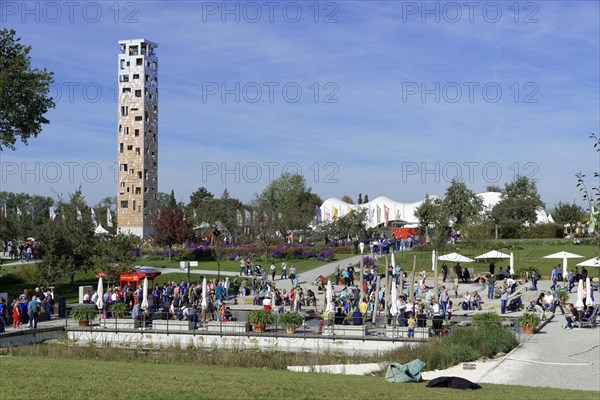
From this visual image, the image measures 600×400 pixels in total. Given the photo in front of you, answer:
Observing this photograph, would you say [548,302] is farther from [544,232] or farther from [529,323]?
[544,232]

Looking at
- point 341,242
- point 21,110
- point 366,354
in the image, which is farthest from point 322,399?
point 341,242

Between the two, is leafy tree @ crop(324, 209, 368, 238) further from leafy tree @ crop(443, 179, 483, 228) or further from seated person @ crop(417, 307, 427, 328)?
seated person @ crop(417, 307, 427, 328)

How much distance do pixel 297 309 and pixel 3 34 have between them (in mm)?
21669

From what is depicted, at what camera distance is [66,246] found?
143 ft

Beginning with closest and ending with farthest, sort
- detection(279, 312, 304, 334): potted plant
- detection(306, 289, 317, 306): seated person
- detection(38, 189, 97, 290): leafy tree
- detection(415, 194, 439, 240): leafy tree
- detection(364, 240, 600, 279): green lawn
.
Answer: detection(279, 312, 304, 334): potted plant
detection(306, 289, 317, 306): seated person
detection(38, 189, 97, 290): leafy tree
detection(364, 240, 600, 279): green lawn
detection(415, 194, 439, 240): leafy tree

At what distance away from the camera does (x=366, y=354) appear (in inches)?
979

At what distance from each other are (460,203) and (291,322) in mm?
57043

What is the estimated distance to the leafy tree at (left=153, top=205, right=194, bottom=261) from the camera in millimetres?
64688

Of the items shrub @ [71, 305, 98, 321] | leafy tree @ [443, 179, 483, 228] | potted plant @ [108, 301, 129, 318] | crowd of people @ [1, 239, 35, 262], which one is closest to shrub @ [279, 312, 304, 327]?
potted plant @ [108, 301, 129, 318]

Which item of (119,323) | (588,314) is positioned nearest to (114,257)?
(119,323)

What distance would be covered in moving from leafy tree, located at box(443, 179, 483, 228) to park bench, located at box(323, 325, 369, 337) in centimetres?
5453

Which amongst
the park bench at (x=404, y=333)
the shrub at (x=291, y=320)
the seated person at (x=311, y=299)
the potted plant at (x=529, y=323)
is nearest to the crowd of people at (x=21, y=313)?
the shrub at (x=291, y=320)

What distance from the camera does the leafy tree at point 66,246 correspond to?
137 feet

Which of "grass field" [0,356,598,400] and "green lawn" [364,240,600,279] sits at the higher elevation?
"green lawn" [364,240,600,279]
